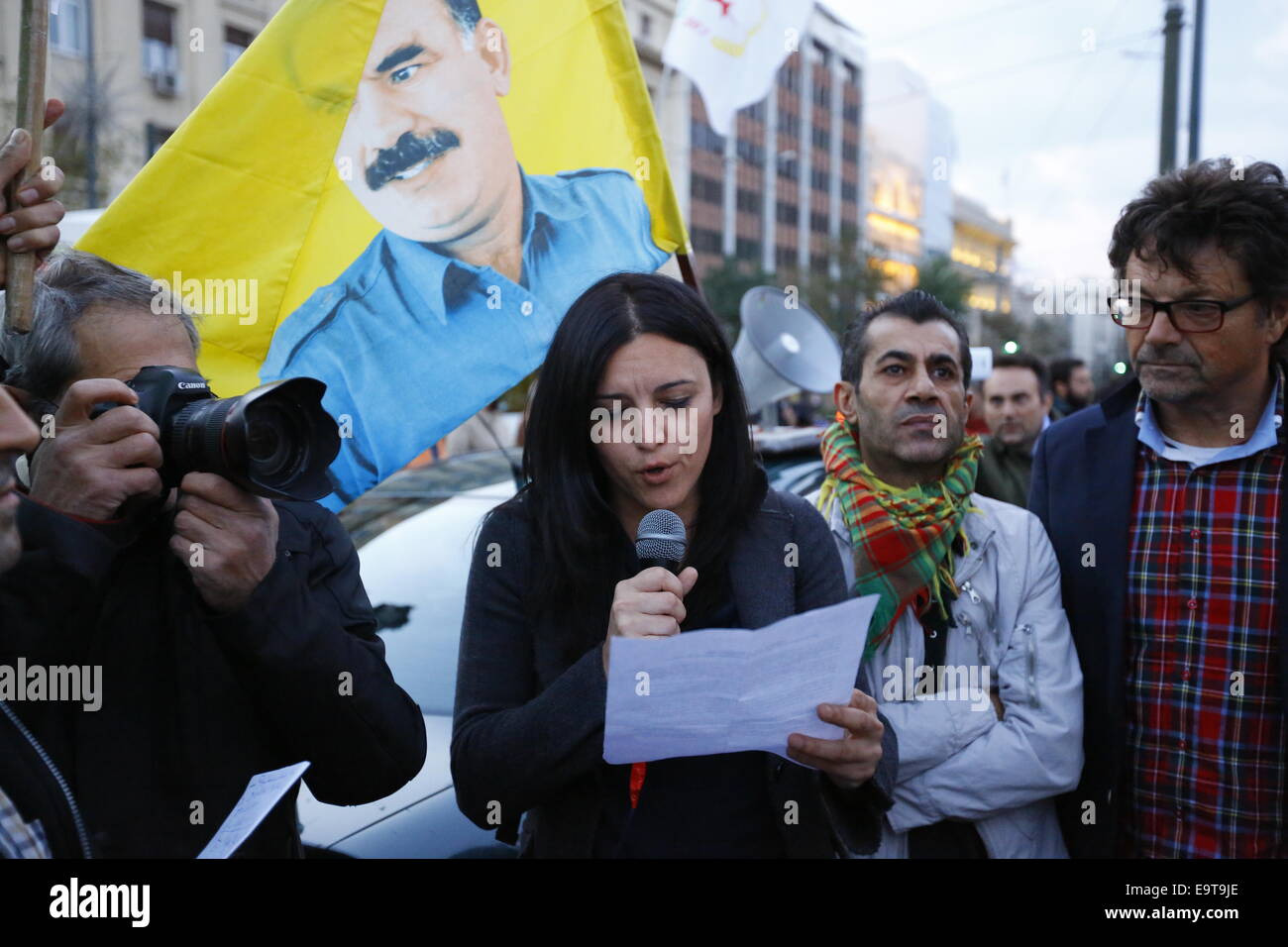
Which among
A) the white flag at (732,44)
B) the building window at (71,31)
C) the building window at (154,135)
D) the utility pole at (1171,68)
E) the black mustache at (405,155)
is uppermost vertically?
the building window at (71,31)

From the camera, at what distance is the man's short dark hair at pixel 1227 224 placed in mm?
2289

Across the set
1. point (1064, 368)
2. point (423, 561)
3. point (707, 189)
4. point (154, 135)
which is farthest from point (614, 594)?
point (707, 189)

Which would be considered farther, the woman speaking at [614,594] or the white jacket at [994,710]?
the white jacket at [994,710]

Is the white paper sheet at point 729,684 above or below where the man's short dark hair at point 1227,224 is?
below

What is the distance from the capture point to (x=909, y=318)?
2717mm

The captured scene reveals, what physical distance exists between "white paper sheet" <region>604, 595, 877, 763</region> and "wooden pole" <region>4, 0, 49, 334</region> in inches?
41.0

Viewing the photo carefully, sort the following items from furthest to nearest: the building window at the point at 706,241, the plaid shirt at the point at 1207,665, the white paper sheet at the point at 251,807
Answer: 1. the building window at the point at 706,241
2. the plaid shirt at the point at 1207,665
3. the white paper sheet at the point at 251,807

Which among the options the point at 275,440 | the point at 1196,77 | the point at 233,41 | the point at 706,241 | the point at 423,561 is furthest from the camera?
the point at 706,241

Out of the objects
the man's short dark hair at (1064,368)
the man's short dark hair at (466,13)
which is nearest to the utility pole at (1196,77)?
the man's short dark hair at (1064,368)

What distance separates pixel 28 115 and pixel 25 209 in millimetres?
153

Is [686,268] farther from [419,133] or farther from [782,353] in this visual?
[782,353]

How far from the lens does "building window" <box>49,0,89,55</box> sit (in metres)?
19.0

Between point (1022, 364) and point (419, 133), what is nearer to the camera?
point (419, 133)

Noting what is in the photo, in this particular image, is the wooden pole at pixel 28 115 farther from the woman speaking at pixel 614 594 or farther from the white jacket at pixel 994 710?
the white jacket at pixel 994 710
